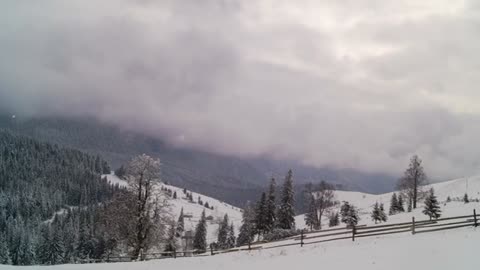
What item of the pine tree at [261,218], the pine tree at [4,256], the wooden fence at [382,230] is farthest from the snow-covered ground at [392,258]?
the pine tree at [4,256]

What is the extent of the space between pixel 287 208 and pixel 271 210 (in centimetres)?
349

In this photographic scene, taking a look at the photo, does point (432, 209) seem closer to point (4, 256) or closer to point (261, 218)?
point (261, 218)

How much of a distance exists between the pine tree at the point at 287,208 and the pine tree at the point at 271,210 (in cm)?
167

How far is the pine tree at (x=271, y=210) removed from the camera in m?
72.6

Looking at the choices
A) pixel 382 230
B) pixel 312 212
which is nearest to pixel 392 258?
pixel 382 230

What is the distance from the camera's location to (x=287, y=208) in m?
71.4

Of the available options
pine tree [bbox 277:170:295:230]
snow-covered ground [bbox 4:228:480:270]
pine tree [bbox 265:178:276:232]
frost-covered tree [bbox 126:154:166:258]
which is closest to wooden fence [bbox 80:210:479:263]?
snow-covered ground [bbox 4:228:480:270]

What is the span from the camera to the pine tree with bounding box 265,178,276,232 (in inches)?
2857

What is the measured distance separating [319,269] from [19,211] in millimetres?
193562

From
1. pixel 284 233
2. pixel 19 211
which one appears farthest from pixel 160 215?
pixel 19 211

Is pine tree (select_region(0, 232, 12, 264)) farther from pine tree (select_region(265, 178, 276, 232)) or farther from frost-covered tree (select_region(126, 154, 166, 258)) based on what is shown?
pine tree (select_region(265, 178, 276, 232))

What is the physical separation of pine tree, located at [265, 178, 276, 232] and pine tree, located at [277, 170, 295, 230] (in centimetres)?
167

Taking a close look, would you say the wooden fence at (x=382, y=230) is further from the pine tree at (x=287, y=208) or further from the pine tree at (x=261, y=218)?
the pine tree at (x=261, y=218)

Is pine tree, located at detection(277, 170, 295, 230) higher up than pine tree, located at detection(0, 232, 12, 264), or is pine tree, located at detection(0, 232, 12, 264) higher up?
pine tree, located at detection(277, 170, 295, 230)
